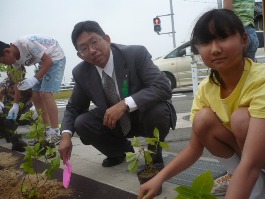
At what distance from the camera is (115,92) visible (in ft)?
7.47

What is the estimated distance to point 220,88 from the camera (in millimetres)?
1393

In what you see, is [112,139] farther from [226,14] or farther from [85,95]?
[226,14]

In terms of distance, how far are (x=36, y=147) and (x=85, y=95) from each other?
2.47ft

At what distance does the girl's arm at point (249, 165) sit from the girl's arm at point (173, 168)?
0.33 metres

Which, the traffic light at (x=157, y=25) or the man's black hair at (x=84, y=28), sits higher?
the man's black hair at (x=84, y=28)

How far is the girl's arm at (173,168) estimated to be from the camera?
48.3 inches

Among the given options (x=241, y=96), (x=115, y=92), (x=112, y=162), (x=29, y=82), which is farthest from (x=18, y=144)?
(x=241, y=96)

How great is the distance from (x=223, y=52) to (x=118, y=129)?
4.37ft

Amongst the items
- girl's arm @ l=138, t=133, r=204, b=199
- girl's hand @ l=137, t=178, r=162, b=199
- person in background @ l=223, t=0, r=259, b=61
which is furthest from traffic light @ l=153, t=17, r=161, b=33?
girl's hand @ l=137, t=178, r=162, b=199

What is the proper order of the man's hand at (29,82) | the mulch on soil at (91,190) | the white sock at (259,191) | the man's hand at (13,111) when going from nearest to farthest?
1. the white sock at (259,191)
2. the mulch on soil at (91,190)
3. the man's hand at (29,82)
4. the man's hand at (13,111)

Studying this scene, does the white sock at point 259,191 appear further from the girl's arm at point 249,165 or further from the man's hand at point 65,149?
the man's hand at point 65,149

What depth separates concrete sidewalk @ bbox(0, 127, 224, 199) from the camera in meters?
1.91

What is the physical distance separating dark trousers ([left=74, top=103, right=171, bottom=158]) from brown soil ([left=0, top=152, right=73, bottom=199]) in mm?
416

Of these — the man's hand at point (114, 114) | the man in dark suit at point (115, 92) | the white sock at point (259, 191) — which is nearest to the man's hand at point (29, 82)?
the man in dark suit at point (115, 92)
